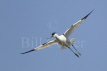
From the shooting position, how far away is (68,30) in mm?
31594

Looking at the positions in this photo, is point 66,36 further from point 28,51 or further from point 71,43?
point 28,51

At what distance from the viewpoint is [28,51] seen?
3419cm

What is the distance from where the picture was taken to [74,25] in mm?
31391

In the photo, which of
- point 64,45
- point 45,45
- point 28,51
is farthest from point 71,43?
point 28,51

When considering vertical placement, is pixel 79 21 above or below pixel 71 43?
above

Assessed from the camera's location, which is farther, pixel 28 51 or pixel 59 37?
pixel 28 51

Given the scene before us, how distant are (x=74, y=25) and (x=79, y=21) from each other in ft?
2.37

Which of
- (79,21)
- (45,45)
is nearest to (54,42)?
(45,45)

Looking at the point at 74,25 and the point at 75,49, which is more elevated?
the point at 74,25

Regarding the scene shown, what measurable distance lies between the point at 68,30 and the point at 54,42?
2086mm

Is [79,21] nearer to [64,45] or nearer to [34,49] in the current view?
[64,45]

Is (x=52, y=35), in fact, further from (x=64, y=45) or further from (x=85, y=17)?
(x=85, y=17)

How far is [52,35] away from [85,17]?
14.4ft

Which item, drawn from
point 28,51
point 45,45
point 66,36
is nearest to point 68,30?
point 66,36
